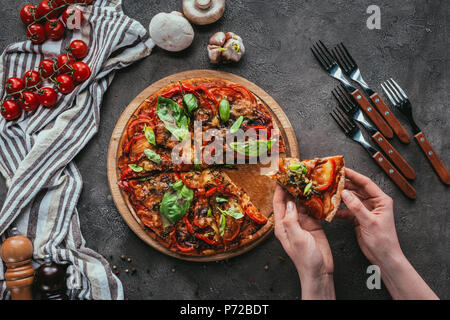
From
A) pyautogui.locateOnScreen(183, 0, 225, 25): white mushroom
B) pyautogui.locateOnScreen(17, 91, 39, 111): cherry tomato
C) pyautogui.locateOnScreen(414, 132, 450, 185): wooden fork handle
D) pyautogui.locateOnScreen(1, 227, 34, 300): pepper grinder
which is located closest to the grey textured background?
pyautogui.locateOnScreen(414, 132, 450, 185): wooden fork handle

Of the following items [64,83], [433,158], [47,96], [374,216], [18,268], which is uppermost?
[64,83]

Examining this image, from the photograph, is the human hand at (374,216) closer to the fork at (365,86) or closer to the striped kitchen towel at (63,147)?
the fork at (365,86)

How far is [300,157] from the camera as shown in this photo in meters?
4.54

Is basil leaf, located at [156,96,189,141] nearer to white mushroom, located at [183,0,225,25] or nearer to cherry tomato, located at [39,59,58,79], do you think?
white mushroom, located at [183,0,225,25]

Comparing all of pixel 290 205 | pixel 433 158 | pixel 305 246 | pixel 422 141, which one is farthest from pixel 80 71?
pixel 433 158

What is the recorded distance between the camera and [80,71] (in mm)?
4395

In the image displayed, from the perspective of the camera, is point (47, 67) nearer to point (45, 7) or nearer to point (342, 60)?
point (45, 7)

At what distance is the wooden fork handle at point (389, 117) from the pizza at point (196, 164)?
4.23ft

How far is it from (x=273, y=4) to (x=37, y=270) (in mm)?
4217

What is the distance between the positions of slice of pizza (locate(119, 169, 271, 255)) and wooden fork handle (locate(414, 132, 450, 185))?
208 centimetres

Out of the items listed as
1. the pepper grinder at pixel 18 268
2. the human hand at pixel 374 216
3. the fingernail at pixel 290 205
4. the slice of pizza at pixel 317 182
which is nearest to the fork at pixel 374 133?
the human hand at pixel 374 216

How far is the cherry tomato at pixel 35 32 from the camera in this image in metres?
4.46

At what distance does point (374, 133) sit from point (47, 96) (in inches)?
153

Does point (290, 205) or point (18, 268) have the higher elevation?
point (290, 205)
